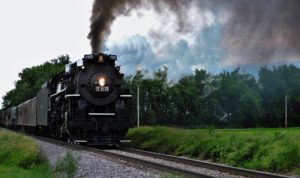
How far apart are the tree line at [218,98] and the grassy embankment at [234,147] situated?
171 ft

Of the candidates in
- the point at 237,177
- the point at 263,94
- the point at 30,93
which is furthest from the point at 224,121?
the point at 237,177

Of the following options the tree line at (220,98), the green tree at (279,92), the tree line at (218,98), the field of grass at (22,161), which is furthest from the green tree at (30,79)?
the field of grass at (22,161)

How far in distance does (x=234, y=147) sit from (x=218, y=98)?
7603cm

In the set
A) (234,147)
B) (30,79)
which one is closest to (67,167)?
(234,147)

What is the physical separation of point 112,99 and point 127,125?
153 cm

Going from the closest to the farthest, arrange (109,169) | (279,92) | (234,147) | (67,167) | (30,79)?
(67,167) → (109,169) → (234,147) → (279,92) → (30,79)

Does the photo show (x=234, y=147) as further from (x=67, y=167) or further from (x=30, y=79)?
(x=30, y=79)

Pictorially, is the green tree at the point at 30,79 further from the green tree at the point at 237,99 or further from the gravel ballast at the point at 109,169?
the gravel ballast at the point at 109,169

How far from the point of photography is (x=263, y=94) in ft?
290

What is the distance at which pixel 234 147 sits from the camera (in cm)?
2002

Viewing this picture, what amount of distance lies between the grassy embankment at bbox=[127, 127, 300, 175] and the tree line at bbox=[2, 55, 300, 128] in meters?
52.0

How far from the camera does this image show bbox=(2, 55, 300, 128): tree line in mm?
82625

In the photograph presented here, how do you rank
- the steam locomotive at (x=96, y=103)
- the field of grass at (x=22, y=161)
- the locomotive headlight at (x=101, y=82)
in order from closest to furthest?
the field of grass at (x=22, y=161), the steam locomotive at (x=96, y=103), the locomotive headlight at (x=101, y=82)

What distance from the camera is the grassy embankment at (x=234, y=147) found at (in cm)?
1675
